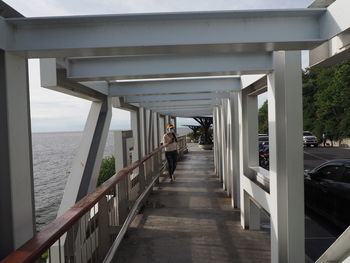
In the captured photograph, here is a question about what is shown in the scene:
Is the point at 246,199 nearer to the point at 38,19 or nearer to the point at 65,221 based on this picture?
the point at 65,221

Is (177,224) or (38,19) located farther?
(177,224)

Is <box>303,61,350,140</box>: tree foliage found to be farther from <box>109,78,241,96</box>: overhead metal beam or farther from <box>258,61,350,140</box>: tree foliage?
<box>109,78,241,96</box>: overhead metal beam

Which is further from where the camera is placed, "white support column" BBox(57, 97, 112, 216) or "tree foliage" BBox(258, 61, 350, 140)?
"tree foliage" BBox(258, 61, 350, 140)

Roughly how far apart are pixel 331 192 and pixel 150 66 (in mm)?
4442

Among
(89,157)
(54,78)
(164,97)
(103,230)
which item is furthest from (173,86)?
(103,230)

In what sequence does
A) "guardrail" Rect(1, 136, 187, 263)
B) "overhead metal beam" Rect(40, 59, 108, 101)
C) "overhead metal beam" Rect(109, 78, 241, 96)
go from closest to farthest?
1. "guardrail" Rect(1, 136, 187, 263)
2. "overhead metal beam" Rect(40, 59, 108, 101)
3. "overhead metal beam" Rect(109, 78, 241, 96)

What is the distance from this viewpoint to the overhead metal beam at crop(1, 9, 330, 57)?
3.00 meters

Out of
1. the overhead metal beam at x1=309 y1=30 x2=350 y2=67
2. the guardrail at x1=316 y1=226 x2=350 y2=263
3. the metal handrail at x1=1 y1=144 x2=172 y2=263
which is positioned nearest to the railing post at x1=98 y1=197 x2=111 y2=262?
the metal handrail at x1=1 y1=144 x2=172 y2=263

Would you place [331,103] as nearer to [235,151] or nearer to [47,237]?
[235,151]

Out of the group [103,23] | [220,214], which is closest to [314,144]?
[220,214]

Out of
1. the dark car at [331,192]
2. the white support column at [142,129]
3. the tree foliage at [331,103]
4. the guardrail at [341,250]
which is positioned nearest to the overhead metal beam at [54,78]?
the guardrail at [341,250]

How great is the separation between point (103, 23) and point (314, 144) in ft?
106

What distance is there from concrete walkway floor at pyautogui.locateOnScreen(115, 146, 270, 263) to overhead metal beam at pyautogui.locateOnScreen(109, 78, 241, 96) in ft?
9.28

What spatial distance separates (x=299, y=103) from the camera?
3979mm
